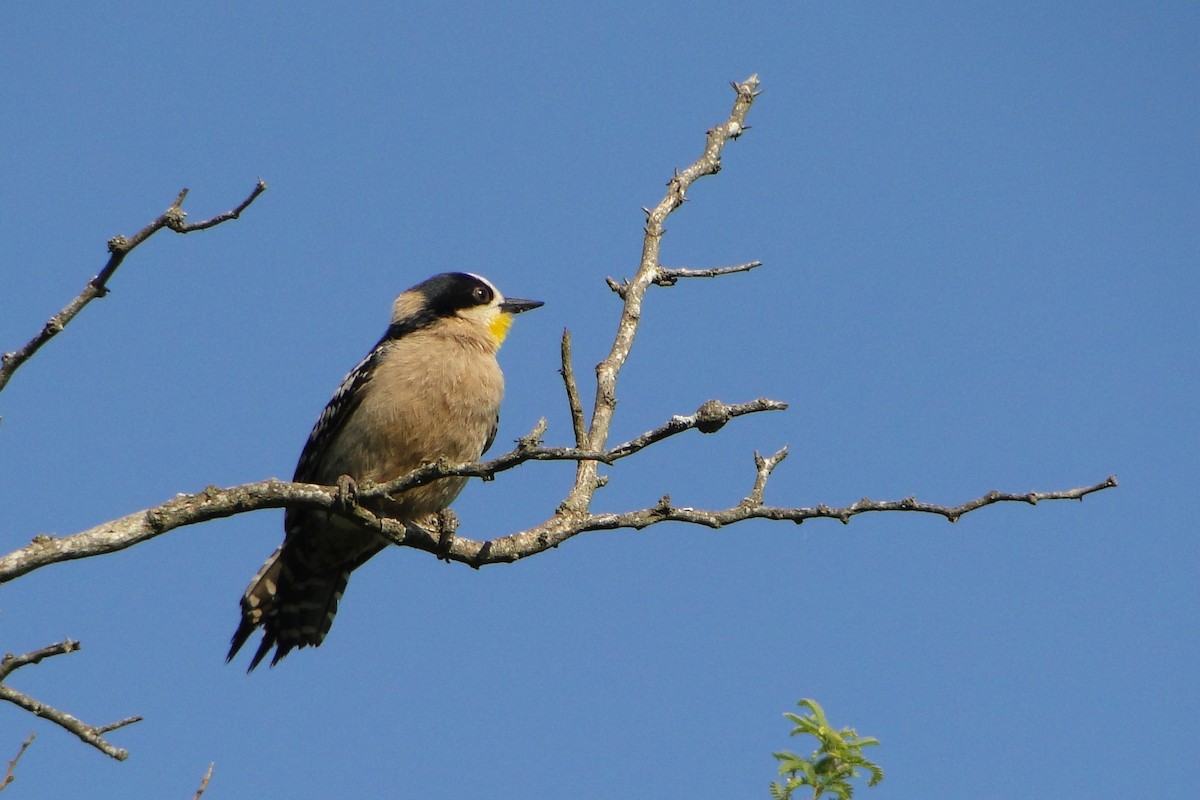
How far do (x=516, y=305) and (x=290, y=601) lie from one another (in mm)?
2960

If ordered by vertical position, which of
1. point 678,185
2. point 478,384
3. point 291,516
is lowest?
point 291,516

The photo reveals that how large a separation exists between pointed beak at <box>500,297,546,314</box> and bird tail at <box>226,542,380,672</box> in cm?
232

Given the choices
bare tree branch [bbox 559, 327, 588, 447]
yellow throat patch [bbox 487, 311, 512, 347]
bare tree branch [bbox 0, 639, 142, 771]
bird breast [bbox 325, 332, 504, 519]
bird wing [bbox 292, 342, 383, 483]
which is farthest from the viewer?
yellow throat patch [bbox 487, 311, 512, 347]

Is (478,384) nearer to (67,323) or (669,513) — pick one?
(669,513)

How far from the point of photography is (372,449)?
8383mm

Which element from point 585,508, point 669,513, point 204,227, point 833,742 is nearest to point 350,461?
point 585,508

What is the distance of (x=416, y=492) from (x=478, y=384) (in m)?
0.96

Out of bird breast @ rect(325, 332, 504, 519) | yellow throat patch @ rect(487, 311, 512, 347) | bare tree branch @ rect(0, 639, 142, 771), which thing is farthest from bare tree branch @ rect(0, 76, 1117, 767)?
yellow throat patch @ rect(487, 311, 512, 347)

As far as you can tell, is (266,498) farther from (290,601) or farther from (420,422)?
(290,601)

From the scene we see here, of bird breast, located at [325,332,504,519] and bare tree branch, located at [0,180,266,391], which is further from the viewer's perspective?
bird breast, located at [325,332,504,519]

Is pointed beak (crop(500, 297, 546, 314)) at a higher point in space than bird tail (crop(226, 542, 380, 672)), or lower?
higher

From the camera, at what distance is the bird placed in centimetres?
835

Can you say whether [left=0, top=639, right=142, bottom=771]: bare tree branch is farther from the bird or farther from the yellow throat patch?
the yellow throat patch

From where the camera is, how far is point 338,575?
29.0 ft
